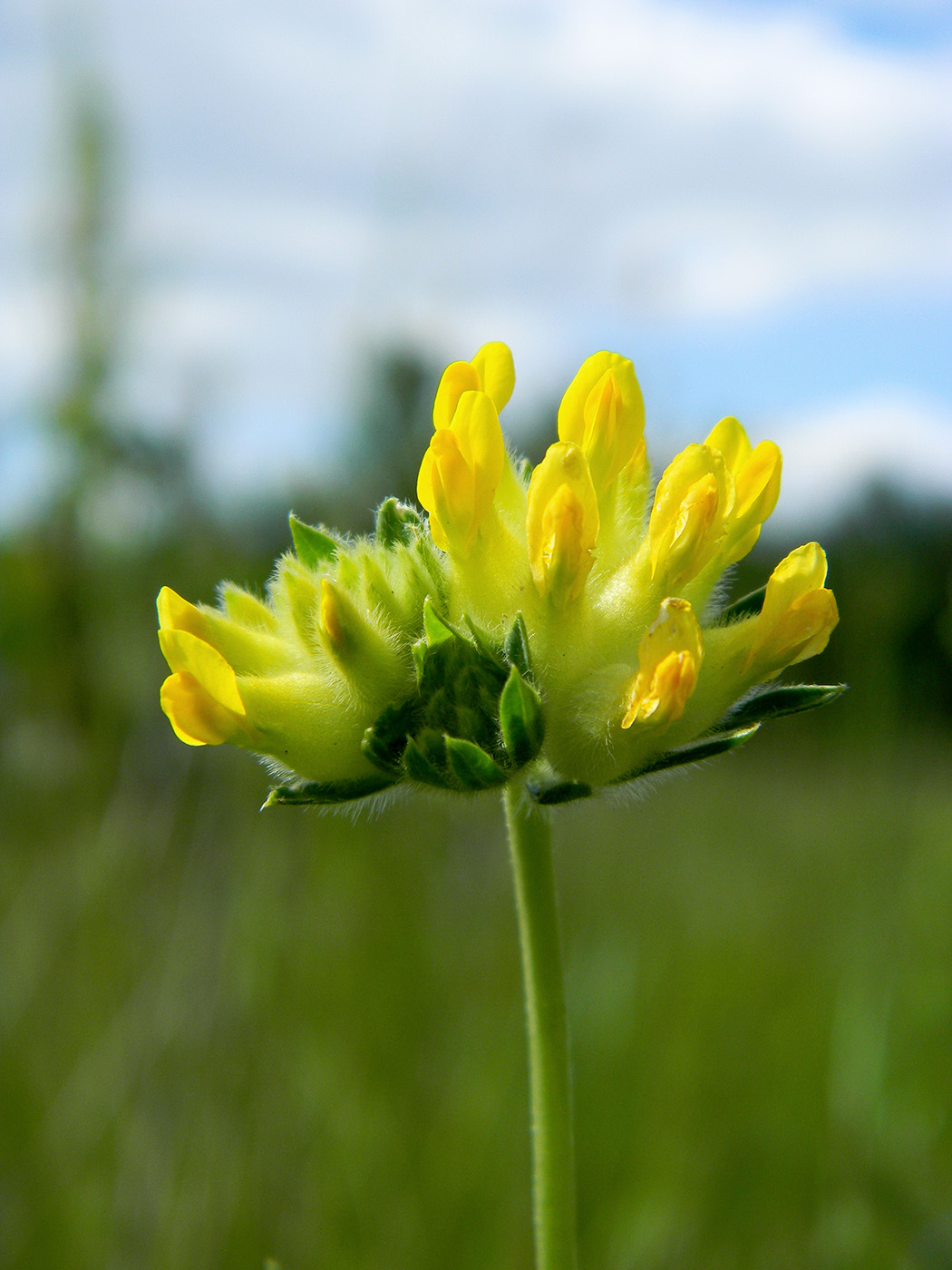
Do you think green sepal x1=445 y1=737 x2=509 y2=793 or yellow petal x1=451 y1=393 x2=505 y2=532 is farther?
yellow petal x1=451 y1=393 x2=505 y2=532

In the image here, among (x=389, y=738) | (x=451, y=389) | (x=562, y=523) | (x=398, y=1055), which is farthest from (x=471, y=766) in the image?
(x=398, y=1055)

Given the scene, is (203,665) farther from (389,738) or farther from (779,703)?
(779,703)

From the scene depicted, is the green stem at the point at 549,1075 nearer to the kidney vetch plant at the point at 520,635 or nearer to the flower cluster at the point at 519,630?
the kidney vetch plant at the point at 520,635

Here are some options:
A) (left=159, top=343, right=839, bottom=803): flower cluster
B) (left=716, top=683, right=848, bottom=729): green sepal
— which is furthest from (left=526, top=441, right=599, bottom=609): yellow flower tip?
(left=716, top=683, right=848, bottom=729): green sepal

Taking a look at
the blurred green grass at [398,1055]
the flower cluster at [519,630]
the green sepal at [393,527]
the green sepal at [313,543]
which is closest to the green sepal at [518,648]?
the flower cluster at [519,630]

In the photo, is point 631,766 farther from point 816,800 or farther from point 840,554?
point 816,800

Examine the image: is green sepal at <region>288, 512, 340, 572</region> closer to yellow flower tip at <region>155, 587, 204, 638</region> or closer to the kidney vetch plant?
the kidney vetch plant

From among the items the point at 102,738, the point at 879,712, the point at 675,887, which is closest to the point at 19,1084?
the point at 102,738
